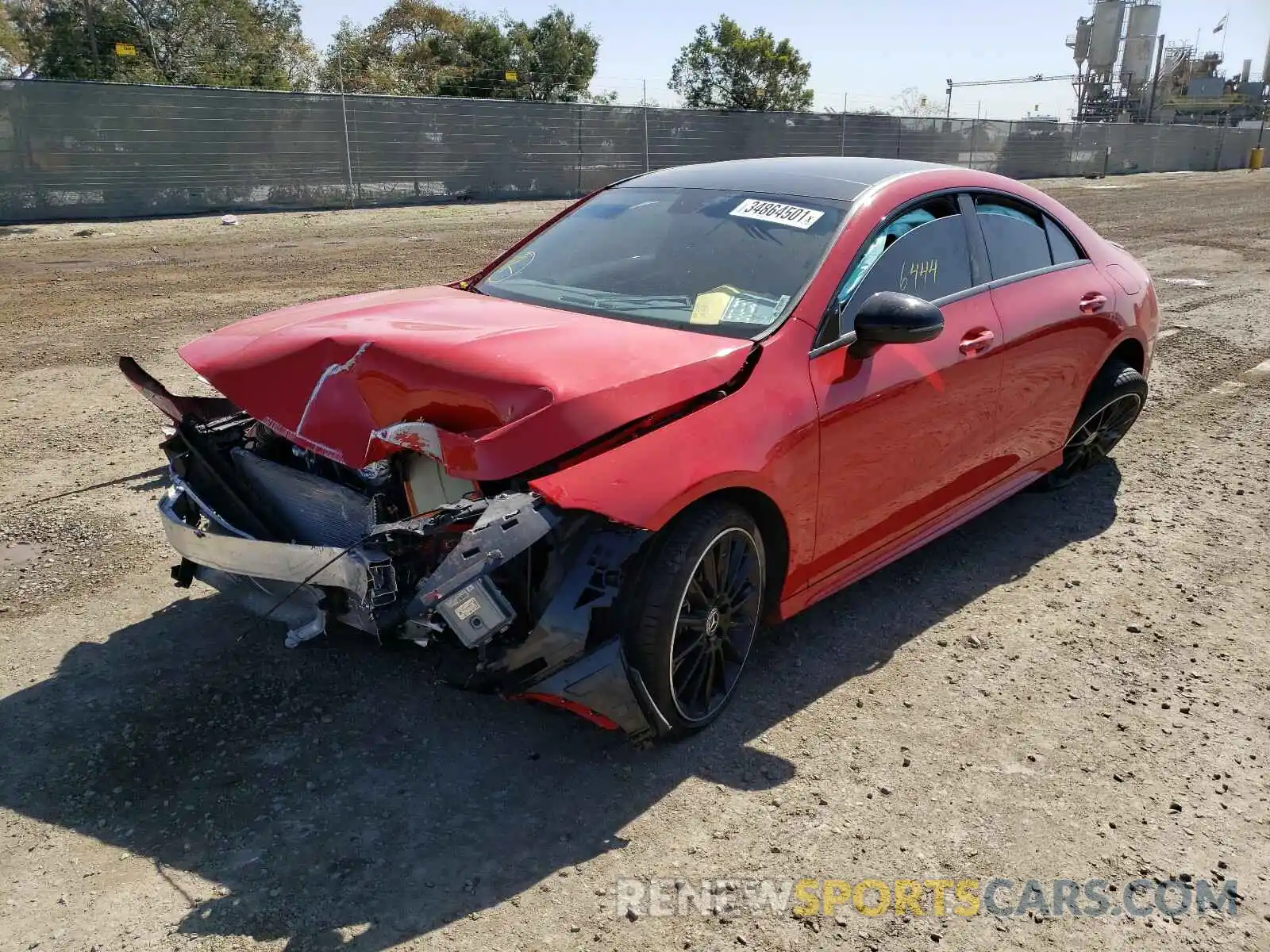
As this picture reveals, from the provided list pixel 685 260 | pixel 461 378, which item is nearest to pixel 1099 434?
pixel 685 260

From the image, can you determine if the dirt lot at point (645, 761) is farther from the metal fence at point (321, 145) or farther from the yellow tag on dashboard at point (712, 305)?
the metal fence at point (321, 145)

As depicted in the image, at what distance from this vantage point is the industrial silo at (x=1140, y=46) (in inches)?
2375

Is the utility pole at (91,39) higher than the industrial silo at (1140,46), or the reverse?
the industrial silo at (1140,46)

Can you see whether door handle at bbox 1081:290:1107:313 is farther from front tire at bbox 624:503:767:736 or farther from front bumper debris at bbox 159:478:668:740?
front bumper debris at bbox 159:478:668:740

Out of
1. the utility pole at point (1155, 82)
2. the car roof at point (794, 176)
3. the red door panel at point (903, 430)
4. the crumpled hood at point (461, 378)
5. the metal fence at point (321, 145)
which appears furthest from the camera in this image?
the utility pole at point (1155, 82)

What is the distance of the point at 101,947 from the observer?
2.41 meters

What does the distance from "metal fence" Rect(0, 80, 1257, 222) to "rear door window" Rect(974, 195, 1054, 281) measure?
17837 mm

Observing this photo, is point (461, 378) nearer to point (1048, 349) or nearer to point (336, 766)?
point (336, 766)

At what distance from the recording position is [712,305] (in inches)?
Result: 142

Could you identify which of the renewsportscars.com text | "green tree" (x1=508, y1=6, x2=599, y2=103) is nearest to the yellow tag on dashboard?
the renewsportscars.com text

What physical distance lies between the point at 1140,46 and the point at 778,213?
68.5 meters

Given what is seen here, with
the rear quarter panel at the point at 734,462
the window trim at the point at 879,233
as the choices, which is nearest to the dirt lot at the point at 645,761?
the rear quarter panel at the point at 734,462

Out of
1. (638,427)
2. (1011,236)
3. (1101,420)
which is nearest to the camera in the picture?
(638,427)

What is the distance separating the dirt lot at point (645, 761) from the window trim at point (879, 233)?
47.2 inches
